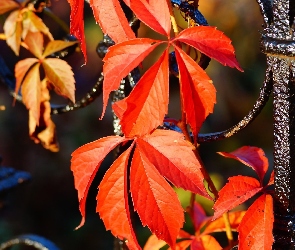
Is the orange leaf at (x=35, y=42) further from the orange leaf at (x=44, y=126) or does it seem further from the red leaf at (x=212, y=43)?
the red leaf at (x=212, y=43)

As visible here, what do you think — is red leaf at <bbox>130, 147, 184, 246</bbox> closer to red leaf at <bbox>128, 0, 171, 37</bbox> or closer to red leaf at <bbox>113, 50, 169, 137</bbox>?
red leaf at <bbox>113, 50, 169, 137</bbox>

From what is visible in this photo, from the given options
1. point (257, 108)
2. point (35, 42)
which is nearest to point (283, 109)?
point (257, 108)

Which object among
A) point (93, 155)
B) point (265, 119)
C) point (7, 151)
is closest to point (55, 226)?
A: point (7, 151)

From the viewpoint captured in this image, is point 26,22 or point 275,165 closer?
point 275,165

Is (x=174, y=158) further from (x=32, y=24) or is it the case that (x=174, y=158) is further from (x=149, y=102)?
(x=32, y=24)

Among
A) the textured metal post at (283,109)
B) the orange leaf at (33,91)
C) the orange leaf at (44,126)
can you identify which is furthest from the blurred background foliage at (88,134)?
the textured metal post at (283,109)

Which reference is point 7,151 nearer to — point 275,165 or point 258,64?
point 258,64

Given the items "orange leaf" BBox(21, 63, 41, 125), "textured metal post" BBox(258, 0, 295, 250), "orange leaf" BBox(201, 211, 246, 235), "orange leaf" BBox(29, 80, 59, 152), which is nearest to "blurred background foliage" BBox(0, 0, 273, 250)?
"orange leaf" BBox(29, 80, 59, 152)
